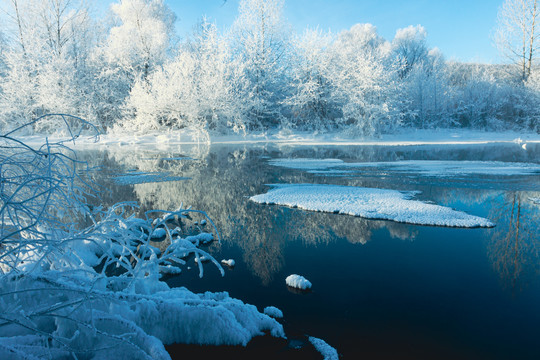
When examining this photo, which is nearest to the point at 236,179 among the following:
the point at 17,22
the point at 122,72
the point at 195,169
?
the point at 195,169

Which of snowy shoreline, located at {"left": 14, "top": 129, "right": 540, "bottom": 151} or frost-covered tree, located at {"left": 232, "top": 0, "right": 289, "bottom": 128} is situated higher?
frost-covered tree, located at {"left": 232, "top": 0, "right": 289, "bottom": 128}

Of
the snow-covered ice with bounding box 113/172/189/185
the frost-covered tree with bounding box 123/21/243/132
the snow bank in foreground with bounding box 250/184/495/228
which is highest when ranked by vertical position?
the frost-covered tree with bounding box 123/21/243/132

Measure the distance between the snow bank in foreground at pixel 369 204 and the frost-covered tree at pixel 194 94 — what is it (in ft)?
63.1

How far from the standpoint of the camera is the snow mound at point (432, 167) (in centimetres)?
1161

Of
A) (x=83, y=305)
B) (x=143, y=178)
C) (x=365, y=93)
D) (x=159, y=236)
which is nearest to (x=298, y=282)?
(x=83, y=305)

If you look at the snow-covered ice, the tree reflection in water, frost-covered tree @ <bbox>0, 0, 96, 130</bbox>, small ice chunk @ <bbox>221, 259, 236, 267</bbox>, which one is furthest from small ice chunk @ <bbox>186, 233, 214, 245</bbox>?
frost-covered tree @ <bbox>0, 0, 96, 130</bbox>

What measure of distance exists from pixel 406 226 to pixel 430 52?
5226 centimetres

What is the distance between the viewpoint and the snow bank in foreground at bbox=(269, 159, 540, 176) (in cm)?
1162

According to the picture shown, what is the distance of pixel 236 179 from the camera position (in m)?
11.0

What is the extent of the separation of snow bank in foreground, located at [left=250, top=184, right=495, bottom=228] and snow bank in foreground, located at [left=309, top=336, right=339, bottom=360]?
3975 mm

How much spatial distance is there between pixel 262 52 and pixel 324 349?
29.6 metres

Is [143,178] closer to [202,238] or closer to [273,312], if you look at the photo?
[202,238]

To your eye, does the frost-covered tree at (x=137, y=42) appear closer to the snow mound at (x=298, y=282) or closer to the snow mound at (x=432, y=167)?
the snow mound at (x=432, y=167)

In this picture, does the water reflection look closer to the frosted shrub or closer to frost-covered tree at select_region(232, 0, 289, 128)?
the frosted shrub
